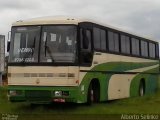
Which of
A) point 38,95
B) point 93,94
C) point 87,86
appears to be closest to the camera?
point 38,95

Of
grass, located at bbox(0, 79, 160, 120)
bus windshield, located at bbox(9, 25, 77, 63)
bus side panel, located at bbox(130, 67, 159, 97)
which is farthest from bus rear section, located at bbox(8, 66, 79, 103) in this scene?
bus side panel, located at bbox(130, 67, 159, 97)

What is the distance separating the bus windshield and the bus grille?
1.04 m

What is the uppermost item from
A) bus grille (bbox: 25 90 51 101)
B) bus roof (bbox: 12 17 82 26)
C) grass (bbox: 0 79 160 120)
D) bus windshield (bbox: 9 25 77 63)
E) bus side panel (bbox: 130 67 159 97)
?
bus roof (bbox: 12 17 82 26)

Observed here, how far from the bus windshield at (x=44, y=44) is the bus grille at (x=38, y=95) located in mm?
1039

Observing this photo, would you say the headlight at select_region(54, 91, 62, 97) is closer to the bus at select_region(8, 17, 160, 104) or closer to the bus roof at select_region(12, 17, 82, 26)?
the bus at select_region(8, 17, 160, 104)

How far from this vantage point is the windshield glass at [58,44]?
59.5ft

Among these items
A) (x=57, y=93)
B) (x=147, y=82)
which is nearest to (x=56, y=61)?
(x=57, y=93)

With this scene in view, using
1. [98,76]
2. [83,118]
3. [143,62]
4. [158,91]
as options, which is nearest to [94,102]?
[98,76]

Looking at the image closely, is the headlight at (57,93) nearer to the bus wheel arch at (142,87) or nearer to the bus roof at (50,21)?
the bus roof at (50,21)

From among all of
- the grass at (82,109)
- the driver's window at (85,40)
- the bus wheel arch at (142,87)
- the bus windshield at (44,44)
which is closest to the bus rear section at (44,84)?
the bus windshield at (44,44)

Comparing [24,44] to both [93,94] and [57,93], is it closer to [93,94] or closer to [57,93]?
[57,93]

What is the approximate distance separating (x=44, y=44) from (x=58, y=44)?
522mm

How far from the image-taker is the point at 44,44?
1838 centimetres

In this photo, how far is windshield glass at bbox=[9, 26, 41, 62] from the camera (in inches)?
730
